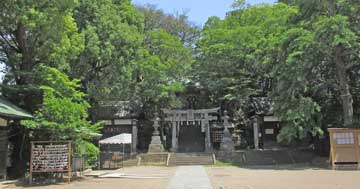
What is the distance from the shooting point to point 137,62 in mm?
21438

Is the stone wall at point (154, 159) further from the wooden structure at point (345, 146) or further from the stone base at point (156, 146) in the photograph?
the wooden structure at point (345, 146)

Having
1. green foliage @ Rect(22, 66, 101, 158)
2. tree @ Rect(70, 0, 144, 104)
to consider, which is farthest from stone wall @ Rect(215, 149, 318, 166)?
green foliage @ Rect(22, 66, 101, 158)

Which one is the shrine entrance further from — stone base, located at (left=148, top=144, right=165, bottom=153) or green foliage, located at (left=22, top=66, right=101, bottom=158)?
green foliage, located at (left=22, top=66, right=101, bottom=158)

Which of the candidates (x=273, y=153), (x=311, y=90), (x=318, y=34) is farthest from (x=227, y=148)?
(x=318, y=34)

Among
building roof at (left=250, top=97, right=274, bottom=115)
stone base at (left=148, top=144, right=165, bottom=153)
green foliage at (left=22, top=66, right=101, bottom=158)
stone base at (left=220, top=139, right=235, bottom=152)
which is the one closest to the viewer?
green foliage at (left=22, top=66, right=101, bottom=158)

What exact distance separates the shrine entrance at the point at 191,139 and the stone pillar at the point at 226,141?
369 centimetres

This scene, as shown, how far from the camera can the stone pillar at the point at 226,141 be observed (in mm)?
24469

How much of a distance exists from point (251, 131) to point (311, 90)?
8037 mm

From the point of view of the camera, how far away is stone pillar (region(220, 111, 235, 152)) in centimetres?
2447

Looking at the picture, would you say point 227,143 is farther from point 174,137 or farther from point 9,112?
point 9,112

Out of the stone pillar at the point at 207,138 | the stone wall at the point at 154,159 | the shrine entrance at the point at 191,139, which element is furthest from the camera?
the shrine entrance at the point at 191,139

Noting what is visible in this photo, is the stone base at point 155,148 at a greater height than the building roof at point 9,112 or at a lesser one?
lesser

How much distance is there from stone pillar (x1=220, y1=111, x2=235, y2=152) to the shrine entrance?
3.69m

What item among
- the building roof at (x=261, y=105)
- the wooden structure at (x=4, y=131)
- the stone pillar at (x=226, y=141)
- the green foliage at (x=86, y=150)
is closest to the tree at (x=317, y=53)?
the stone pillar at (x=226, y=141)
